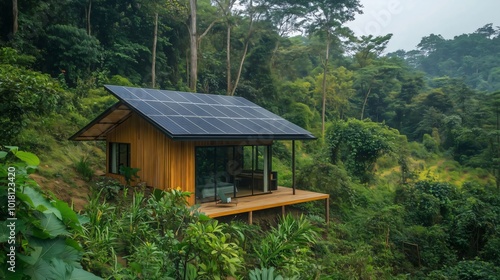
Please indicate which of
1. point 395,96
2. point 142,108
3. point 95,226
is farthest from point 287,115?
point 95,226

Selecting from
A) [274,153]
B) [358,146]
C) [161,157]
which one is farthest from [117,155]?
[358,146]

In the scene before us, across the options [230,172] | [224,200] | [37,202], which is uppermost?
[37,202]

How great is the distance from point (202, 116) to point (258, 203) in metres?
2.73

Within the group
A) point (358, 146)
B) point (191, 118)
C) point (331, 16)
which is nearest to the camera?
point (191, 118)

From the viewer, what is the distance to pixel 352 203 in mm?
12656

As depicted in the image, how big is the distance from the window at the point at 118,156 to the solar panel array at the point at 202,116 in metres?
1.64

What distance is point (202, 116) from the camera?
9.41m

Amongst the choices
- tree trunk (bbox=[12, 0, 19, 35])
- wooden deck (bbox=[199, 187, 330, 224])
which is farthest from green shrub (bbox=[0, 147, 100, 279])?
tree trunk (bbox=[12, 0, 19, 35])

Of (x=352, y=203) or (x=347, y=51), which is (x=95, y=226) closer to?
(x=352, y=203)

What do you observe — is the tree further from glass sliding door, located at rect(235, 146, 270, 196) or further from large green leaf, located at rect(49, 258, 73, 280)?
large green leaf, located at rect(49, 258, 73, 280)

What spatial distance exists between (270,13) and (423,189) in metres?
14.3

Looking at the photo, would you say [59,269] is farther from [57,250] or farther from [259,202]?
[259,202]

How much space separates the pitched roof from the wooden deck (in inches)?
66.0

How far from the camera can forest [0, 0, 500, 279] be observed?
14.4 ft
